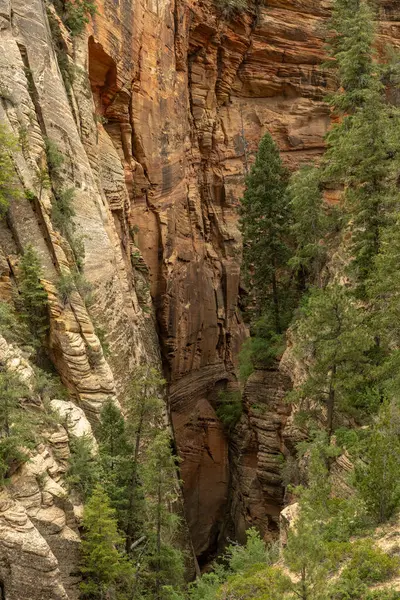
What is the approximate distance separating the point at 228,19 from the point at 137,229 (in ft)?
54.5

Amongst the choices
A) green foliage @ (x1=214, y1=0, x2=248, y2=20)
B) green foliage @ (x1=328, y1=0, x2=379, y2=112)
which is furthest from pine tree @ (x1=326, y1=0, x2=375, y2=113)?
green foliage @ (x1=214, y1=0, x2=248, y2=20)

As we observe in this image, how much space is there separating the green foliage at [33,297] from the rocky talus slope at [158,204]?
353mm

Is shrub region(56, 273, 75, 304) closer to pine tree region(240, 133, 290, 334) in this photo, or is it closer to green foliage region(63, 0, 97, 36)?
green foliage region(63, 0, 97, 36)

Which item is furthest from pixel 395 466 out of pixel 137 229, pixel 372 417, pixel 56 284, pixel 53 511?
pixel 137 229

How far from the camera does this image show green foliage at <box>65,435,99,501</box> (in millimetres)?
15305

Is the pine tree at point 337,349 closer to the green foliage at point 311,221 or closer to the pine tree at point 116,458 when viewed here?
the pine tree at point 116,458

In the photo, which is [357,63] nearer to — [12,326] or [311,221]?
Result: [311,221]

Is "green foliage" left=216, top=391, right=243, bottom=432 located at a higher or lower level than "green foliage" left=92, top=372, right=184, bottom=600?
lower

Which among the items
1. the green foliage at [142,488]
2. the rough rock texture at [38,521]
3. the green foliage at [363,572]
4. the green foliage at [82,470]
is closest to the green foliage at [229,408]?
the green foliage at [142,488]

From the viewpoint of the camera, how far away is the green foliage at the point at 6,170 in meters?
17.8

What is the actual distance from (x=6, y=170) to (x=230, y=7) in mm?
26249

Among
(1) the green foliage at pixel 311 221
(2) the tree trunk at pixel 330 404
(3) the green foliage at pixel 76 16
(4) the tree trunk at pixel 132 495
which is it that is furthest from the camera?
(1) the green foliage at pixel 311 221

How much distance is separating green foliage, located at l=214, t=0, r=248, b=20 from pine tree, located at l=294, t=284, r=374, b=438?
2692 centimetres

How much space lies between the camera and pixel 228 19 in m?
38.7
